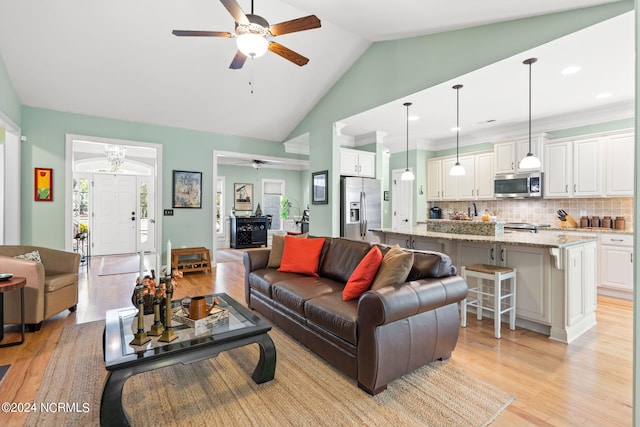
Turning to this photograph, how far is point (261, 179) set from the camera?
392 inches

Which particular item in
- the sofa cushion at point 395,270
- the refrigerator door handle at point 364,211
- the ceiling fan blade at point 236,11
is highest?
the ceiling fan blade at point 236,11

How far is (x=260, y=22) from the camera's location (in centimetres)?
246

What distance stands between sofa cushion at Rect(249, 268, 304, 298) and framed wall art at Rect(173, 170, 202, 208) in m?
2.98

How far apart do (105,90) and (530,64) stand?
5.53 metres

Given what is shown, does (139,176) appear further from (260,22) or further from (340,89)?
(260,22)

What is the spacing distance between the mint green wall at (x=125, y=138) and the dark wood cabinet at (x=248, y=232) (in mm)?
2821

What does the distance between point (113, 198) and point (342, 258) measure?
708cm

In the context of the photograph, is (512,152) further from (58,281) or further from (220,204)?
(220,204)

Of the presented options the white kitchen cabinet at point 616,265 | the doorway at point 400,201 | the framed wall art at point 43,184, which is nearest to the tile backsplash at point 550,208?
the white kitchen cabinet at point 616,265

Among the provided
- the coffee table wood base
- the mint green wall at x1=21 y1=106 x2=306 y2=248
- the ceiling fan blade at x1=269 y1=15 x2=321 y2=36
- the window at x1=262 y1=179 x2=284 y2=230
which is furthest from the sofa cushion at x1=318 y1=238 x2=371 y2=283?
the window at x1=262 y1=179 x2=284 y2=230

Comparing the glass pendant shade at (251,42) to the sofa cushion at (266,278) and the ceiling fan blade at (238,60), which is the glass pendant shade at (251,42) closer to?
the ceiling fan blade at (238,60)

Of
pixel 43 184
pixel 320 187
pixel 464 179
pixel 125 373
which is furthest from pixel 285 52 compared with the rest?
pixel 464 179

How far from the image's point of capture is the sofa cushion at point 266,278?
10.2 ft

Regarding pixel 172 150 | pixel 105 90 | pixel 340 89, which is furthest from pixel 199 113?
pixel 340 89
